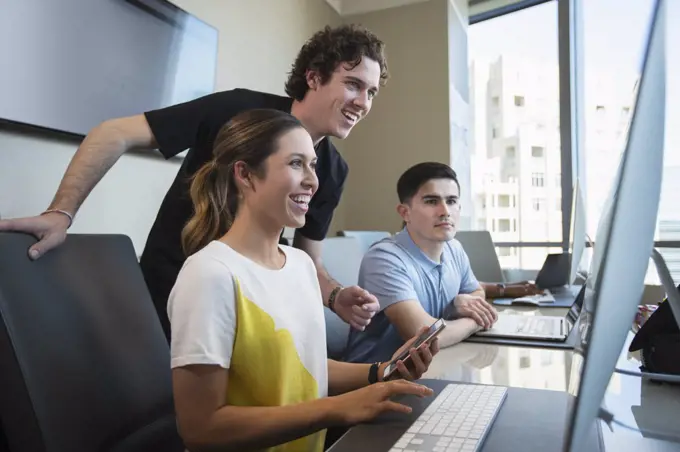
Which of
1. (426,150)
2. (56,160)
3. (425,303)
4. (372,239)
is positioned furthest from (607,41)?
(56,160)

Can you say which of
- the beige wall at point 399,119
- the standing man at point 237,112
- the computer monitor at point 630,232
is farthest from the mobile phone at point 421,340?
the beige wall at point 399,119

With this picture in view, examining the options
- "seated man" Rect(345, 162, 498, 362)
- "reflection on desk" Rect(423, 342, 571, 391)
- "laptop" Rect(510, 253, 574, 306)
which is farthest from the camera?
"laptop" Rect(510, 253, 574, 306)

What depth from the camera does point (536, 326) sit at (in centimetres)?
144

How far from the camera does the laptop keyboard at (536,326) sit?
4.49ft

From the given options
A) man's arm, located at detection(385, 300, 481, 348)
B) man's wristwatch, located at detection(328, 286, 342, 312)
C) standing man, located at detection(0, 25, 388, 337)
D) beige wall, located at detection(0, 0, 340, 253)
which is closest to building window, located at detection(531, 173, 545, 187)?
beige wall, located at detection(0, 0, 340, 253)

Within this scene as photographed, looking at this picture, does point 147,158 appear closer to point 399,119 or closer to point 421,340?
point 421,340

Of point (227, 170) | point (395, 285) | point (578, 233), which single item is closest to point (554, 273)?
point (578, 233)

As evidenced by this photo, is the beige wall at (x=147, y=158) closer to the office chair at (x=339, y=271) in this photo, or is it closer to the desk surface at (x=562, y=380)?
the office chair at (x=339, y=271)

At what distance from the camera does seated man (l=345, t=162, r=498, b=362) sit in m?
1.37

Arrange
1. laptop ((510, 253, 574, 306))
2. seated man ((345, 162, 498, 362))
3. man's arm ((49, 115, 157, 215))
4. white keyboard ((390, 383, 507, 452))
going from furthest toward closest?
laptop ((510, 253, 574, 306))
seated man ((345, 162, 498, 362))
man's arm ((49, 115, 157, 215))
white keyboard ((390, 383, 507, 452))

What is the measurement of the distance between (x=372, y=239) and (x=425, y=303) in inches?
50.7

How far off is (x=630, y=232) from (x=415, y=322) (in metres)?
1.02

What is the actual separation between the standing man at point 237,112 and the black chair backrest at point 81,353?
0.14m

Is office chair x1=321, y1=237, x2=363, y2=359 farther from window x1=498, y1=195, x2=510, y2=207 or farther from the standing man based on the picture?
window x1=498, y1=195, x2=510, y2=207
